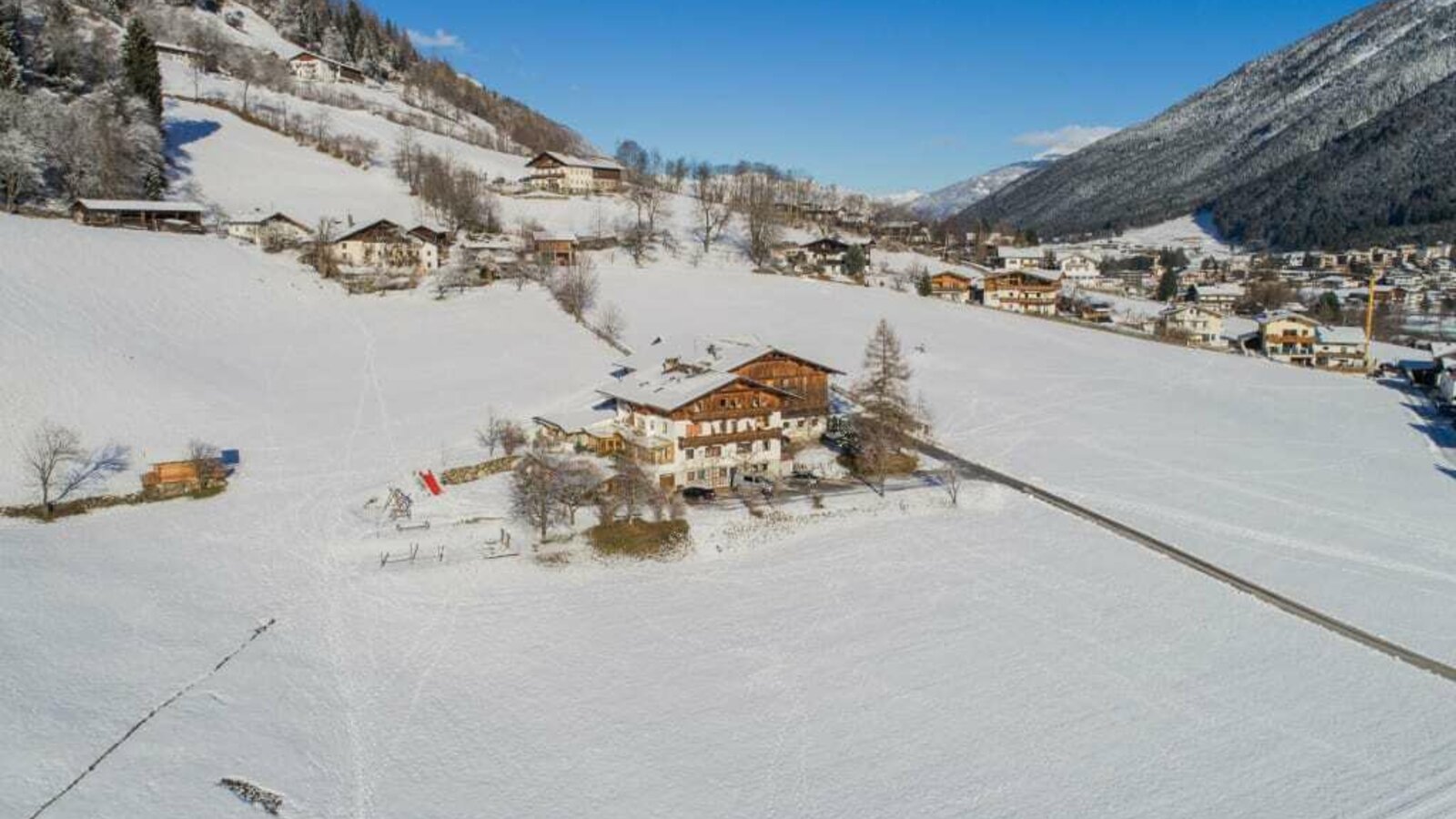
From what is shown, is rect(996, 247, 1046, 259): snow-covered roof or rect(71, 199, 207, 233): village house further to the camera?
rect(996, 247, 1046, 259): snow-covered roof

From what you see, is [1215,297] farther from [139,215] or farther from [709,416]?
[139,215]

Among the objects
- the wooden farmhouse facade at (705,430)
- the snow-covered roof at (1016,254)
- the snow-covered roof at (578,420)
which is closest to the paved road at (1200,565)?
the wooden farmhouse facade at (705,430)

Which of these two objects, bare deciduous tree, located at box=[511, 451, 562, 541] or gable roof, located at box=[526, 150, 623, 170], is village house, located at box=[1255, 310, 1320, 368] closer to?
bare deciduous tree, located at box=[511, 451, 562, 541]

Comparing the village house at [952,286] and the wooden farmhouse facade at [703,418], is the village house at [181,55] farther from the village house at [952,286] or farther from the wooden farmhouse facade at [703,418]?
the wooden farmhouse facade at [703,418]

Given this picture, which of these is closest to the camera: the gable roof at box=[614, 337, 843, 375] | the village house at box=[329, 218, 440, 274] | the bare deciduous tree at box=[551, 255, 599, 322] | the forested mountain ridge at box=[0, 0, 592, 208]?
the gable roof at box=[614, 337, 843, 375]

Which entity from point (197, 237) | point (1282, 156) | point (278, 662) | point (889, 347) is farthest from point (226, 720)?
point (1282, 156)

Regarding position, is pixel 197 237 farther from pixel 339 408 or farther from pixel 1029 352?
pixel 1029 352

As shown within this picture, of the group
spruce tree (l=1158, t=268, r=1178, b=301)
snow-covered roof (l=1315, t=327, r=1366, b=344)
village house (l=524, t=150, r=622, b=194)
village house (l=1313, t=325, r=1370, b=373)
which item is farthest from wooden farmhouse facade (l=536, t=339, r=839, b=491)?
spruce tree (l=1158, t=268, r=1178, b=301)
